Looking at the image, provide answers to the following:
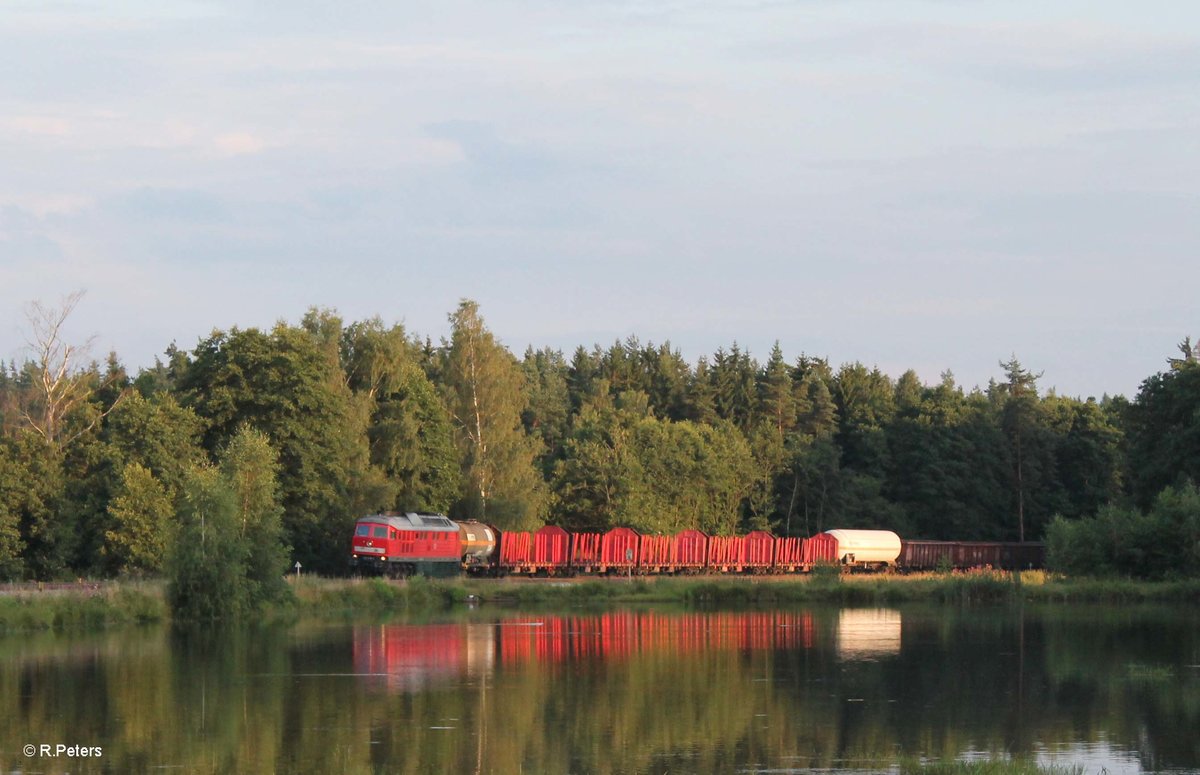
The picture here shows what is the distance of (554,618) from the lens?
52.0 meters

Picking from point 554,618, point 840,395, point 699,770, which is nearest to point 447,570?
point 554,618

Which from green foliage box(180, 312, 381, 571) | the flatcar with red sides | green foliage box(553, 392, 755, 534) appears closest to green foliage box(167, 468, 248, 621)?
the flatcar with red sides

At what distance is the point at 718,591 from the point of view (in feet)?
207

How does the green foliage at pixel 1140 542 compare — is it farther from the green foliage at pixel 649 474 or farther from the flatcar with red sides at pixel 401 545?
the flatcar with red sides at pixel 401 545

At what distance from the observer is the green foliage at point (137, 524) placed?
57094 mm

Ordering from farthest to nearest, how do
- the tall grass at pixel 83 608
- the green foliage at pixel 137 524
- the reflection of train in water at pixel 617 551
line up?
1. the reflection of train in water at pixel 617 551
2. the green foliage at pixel 137 524
3. the tall grass at pixel 83 608

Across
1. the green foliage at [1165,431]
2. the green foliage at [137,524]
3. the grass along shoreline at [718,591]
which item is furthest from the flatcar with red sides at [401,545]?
the green foliage at [1165,431]

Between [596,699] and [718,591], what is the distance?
114 feet

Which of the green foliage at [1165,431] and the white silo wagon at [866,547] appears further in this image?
the white silo wagon at [866,547]

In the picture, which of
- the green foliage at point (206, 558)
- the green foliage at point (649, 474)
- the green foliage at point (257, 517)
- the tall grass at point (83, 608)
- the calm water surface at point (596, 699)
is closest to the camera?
the calm water surface at point (596, 699)

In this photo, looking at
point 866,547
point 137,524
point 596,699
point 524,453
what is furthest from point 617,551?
point 596,699

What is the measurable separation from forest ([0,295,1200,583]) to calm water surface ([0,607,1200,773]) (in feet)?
45.0

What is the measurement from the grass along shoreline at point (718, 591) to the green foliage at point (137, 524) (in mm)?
5781

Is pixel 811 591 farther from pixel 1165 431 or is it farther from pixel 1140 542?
pixel 1165 431
